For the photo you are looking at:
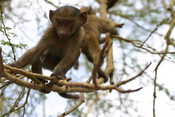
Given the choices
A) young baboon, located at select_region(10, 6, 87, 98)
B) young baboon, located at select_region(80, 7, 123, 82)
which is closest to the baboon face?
young baboon, located at select_region(10, 6, 87, 98)

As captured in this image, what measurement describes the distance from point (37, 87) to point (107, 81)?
225cm

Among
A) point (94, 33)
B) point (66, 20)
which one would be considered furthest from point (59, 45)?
point (94, 33)

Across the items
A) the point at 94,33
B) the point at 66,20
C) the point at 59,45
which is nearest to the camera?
the point at 66,20

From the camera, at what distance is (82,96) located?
570 centimetres

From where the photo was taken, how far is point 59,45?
19.5ft

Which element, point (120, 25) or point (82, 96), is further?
point (120, 25)

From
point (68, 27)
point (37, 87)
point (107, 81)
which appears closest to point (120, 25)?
point (107, 81)

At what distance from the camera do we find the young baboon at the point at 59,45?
5379 mm

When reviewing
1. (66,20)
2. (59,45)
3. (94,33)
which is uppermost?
(94,33)

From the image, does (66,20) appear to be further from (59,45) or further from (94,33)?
(94,33)

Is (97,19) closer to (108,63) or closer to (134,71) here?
(108,63)

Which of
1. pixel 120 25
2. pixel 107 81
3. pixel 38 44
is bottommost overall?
pixel 107 81

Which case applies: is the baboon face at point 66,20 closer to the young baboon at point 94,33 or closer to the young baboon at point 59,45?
the young baboon at point 59,45

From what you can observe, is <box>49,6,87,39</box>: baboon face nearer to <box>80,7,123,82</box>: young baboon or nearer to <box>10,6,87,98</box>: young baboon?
<box>10,6,87,98</box>: young baboon
